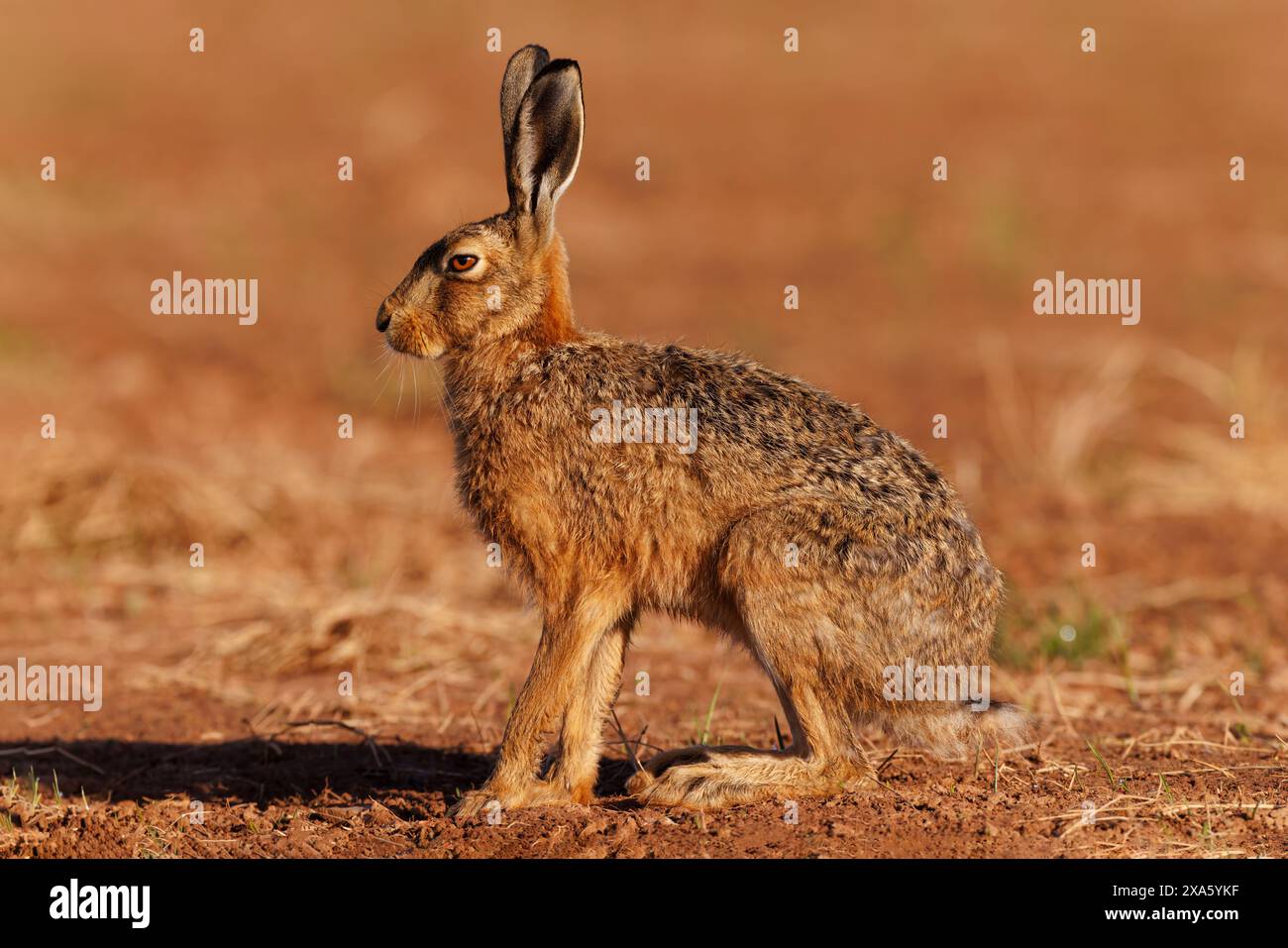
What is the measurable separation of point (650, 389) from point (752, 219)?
46.4 feet

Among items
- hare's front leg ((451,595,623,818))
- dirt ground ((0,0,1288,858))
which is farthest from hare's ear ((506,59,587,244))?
hare's front leg ((451,595,623,818))

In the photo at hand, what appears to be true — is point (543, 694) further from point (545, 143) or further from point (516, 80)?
point (516, 80)

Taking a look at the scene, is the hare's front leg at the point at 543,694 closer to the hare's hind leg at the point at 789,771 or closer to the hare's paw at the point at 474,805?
the hare's paw at the point at 474,805

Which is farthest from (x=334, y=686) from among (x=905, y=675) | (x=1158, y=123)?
(x=1158, y=123)

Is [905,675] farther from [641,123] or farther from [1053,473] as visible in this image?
[641,123]

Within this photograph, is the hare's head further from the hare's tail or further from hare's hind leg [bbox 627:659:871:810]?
the hare's tail

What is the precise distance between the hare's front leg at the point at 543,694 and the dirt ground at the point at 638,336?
311 mm

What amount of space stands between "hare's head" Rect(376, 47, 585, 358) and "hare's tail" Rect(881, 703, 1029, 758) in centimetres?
199

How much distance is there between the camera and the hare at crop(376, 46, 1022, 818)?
555 centimetres

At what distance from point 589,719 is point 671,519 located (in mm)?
880

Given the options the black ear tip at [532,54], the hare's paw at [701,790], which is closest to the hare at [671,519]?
the hare's paw at [701,790]

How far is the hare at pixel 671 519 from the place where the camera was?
5.55 metres

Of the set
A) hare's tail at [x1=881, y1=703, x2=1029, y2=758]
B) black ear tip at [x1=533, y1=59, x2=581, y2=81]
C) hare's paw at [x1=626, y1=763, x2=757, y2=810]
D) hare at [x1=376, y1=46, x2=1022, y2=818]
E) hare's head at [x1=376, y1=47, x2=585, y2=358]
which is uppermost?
black ear tip at [x1=533, y1=59, x2=581, y2=81]

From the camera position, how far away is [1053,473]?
11602 millimetres
